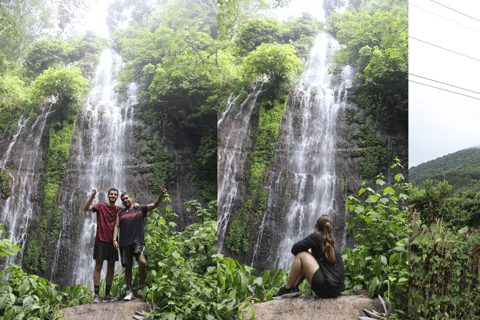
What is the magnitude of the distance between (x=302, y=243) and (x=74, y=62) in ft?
12.0

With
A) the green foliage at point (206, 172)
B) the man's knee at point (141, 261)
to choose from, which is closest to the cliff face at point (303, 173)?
the green foliage at point (206, 172)

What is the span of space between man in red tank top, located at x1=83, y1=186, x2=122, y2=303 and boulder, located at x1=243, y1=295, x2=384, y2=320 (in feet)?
5.49

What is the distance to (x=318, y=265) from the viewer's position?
307 centimetres

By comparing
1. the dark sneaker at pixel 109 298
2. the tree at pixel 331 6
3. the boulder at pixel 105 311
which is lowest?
the boulder at pixel 105 311

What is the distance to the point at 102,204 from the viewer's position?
357cm

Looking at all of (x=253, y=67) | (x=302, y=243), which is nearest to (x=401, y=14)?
(x=253, y=67)

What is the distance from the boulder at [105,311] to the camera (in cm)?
330

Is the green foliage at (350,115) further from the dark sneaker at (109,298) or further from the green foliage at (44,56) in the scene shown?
the green foliage at (44,56)

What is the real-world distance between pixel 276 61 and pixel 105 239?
2979mm

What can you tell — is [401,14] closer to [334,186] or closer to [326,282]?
[334,186]

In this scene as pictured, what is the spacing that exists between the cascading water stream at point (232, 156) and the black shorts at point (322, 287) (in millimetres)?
1158

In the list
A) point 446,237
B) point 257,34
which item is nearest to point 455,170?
point 446,237

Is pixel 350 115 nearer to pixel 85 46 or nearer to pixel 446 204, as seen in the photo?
pixel 446 204

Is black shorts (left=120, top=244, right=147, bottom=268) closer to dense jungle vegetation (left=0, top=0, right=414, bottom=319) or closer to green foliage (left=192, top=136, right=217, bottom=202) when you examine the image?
dense jungle vegetation (left=0, top=0, right=414, bottom=319)
